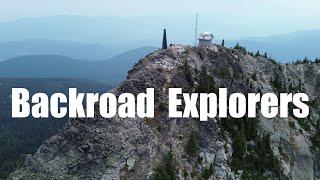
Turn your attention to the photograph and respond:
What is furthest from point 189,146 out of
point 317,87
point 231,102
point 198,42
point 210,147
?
point 317,87

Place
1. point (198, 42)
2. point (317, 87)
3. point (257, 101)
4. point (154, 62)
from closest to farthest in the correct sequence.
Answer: point (154, 62) → point (257, 101) → point (198, 42) → point (317, 87)

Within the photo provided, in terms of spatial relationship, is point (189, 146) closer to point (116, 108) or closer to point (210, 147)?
point (210, 147)

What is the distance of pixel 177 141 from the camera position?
56062mm

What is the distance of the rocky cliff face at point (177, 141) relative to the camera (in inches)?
2044

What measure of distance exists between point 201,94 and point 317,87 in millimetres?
32511

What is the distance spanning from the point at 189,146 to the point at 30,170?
17577 mm

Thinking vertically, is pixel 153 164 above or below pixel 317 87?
below

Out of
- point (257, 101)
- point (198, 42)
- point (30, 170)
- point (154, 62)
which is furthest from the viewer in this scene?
point (198, 42)

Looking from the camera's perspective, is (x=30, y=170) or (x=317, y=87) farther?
(x=317, y=87)

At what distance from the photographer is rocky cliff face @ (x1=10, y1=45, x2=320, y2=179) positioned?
51906 millimetres

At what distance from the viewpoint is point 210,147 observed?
189ft

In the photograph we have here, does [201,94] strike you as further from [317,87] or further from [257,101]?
[317,87]

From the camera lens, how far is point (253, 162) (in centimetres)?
5941

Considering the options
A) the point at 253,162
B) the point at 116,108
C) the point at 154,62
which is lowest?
the point at 253,162
